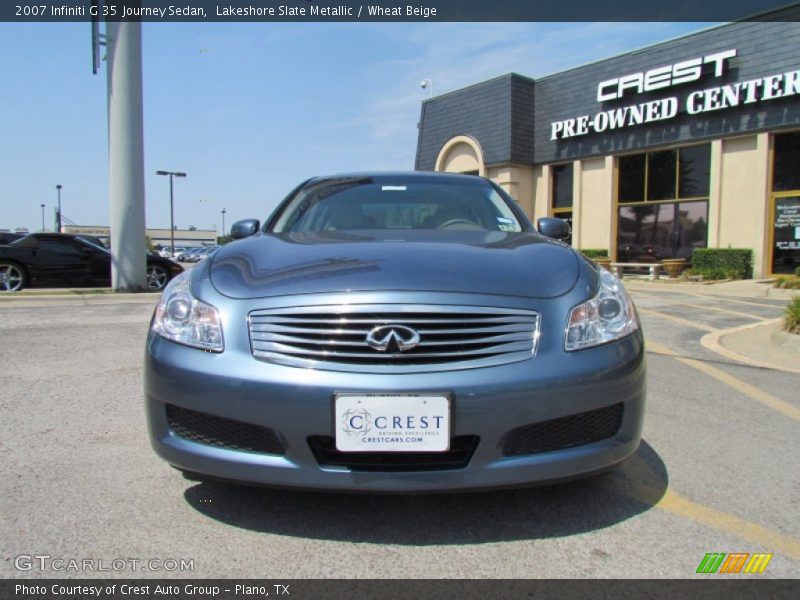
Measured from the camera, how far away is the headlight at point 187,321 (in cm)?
213

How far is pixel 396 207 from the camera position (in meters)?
3.55

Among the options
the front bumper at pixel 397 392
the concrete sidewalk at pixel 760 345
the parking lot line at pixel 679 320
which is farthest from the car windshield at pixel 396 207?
the parking lot line at pixel 679 320

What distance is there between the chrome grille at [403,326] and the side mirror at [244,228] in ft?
5.13

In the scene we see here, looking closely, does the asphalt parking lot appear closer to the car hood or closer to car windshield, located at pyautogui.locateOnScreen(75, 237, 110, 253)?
the car hood

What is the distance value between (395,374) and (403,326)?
173mm

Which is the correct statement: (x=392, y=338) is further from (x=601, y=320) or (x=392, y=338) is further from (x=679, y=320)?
(x=679, y=320)

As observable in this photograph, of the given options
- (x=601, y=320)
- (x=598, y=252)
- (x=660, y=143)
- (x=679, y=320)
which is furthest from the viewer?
(x=598, y=252)

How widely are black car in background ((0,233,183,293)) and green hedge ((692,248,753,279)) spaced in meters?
13.2

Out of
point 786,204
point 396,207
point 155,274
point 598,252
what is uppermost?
point 786,204

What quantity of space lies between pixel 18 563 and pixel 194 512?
0.56 m

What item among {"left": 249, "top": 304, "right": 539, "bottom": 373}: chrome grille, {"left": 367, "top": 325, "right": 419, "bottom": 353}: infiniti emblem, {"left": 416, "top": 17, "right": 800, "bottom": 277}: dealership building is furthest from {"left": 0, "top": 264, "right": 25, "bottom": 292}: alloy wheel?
{"left": 416, "top": 17, "right": 800, "bottom": 277}: dealership building

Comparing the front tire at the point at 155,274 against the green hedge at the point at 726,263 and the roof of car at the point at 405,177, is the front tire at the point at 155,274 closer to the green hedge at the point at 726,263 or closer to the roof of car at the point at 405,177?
the roof of car at the point at 405,177

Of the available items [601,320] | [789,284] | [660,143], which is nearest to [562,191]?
[660,143]

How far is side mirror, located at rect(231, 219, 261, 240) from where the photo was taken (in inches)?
139
